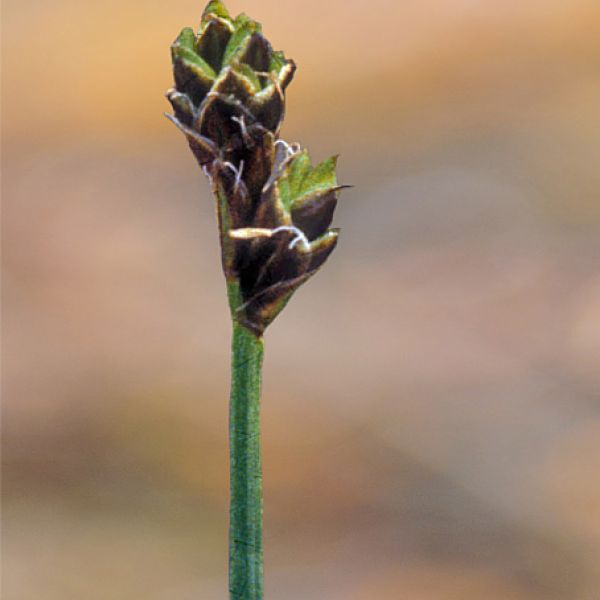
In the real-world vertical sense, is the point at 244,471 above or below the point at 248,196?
below

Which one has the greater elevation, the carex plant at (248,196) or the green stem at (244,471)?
the carex plant at (248,196)

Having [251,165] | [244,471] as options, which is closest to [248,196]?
[251,165]

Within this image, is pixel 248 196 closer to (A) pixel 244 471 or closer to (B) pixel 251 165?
(B) pixel 251 165

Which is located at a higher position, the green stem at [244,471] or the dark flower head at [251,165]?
the dark flower head at [251,165]

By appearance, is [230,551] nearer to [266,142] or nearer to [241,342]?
[241,342]

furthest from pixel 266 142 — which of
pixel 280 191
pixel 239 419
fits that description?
pixel 239 419

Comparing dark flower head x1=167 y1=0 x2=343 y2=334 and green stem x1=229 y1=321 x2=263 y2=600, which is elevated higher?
dark flower head x1=167 y1=0 x2=343 y2=334

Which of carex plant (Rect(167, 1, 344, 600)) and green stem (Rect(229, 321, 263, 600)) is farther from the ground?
carex plant (Rect(167, 1, 344, 600))
